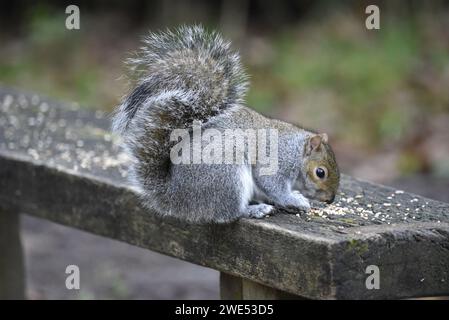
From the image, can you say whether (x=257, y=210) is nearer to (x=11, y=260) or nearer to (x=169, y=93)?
(x=169, y=93)

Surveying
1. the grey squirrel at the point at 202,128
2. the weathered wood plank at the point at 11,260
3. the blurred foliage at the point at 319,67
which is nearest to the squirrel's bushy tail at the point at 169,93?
the grey squirrel at the point at 202,128

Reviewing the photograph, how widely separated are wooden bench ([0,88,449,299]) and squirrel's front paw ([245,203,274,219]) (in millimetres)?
31

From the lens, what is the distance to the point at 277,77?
265 inches

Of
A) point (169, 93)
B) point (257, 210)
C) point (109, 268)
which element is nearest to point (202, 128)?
point (169, 93)

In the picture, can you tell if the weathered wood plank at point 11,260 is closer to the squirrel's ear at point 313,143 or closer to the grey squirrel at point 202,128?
the grey squirrel at point 202,128

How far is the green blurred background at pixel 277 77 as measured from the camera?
4523 millimetres

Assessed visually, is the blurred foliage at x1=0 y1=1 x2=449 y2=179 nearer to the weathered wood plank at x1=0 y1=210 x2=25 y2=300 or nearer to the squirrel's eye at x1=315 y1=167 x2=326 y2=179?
the weathered wood plank at x1=0 y1=210 x2=25 y2=300

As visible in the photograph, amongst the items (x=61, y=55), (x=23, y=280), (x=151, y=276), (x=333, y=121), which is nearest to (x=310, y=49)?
(x=333, y=121)

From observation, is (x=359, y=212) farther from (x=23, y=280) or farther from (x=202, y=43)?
(x=23, y=280)

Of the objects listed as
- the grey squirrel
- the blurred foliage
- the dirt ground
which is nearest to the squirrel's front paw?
the grey squirrel

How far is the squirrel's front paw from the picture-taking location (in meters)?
2.61

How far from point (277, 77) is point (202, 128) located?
411cm

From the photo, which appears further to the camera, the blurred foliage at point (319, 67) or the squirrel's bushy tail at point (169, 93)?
the blurred foliage at point (319, 67)

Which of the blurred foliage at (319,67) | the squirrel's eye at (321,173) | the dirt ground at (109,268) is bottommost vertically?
the dirt ground at (109,268)
